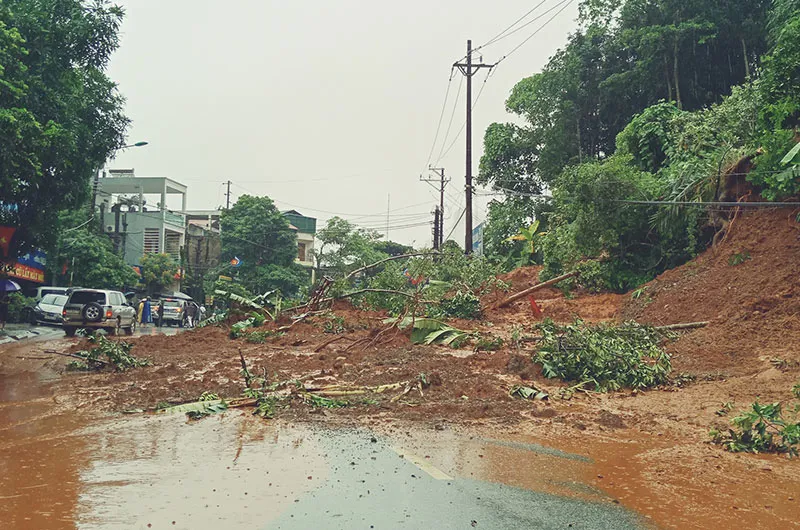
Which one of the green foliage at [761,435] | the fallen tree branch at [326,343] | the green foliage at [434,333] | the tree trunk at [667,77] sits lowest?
the green foliage at [761,435]

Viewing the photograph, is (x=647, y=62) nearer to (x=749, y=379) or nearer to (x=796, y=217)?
(x=796, y=217)

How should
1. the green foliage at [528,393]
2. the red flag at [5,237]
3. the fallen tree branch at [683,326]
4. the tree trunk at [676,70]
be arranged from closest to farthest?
the green foliage at [528,393]
the fallen tree branch at [683,326]
the red flag at [5,237]
the tree trunk at [676,70]

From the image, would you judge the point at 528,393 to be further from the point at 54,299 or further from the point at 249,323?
the point at 54,299

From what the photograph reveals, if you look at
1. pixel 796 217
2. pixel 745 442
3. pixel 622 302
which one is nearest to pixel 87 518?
pixel 745 442

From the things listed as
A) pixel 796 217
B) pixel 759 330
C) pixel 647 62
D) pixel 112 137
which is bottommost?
pixel 759 330

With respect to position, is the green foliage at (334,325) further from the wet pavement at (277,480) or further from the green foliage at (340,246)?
the green foliage at (340,246)

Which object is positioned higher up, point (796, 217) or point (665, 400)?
point (796, 217)

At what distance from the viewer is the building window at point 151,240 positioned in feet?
168

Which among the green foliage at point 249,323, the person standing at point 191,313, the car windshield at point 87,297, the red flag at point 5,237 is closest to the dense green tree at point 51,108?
the red flag at point 5,237

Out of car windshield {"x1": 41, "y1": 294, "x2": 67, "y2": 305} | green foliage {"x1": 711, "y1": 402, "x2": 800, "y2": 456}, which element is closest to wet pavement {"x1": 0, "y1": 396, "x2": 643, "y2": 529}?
green foliage {"x1": 711, "y1": 402, "x2": 800, "y2": 456}

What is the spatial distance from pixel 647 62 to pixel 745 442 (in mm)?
27027

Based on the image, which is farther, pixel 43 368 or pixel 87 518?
pixel 43 368

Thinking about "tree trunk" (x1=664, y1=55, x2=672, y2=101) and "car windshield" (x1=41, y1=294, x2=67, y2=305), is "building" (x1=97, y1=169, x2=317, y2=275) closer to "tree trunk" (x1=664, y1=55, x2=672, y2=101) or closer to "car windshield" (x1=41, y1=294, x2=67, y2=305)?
"car windshield" (x1=41, y1=294, x2=67, y2=305)

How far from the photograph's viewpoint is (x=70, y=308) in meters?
23.7
